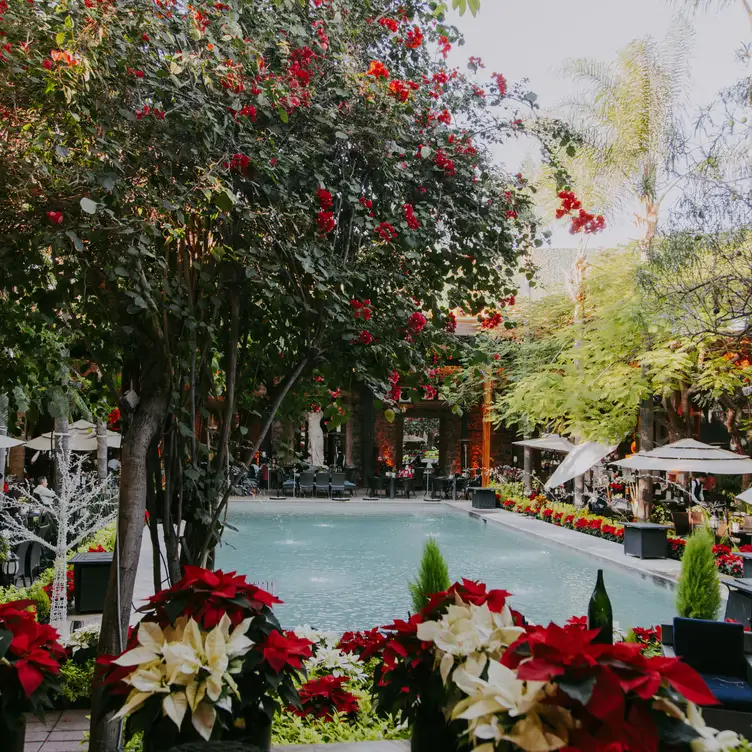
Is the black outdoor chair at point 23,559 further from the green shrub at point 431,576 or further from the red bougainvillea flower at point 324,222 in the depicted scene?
the red bougainvillea flower at point 324,222

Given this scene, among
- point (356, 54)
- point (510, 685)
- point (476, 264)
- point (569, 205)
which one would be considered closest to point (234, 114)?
point (356, 54)

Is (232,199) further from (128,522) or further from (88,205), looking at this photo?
(128,522)

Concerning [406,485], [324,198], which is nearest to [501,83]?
[324,198]

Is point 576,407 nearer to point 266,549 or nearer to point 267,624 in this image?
point 266,549

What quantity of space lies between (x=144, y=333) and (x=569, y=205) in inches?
96.2

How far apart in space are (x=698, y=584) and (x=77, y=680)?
3.97m

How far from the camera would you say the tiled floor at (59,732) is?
359 cm

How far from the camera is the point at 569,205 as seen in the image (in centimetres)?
412

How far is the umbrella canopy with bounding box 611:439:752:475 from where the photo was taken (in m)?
11.1

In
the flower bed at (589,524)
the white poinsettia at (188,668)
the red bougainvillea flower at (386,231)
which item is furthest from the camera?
the flower bed at (589,524)

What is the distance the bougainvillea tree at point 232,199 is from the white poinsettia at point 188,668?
0.99 metres

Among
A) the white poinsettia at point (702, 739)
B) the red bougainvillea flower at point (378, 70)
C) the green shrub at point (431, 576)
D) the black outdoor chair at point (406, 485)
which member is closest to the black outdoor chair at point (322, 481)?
the black outdoor chair at point (406, 485)

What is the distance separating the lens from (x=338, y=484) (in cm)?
2169

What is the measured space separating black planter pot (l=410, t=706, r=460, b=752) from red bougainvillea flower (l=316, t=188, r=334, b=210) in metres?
2.10
